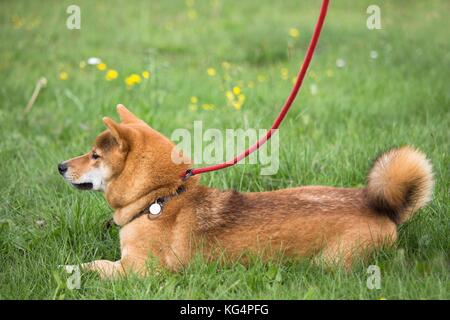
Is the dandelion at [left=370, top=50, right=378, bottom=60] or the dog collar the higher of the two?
the dandelion at [left=370, top=50, right=378, bottom=60]

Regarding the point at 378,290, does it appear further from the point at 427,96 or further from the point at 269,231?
the point at 427,96

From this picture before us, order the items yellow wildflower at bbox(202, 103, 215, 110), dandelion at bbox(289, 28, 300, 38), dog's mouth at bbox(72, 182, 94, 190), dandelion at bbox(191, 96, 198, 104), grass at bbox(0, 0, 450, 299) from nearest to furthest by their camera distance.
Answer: grass at bbox(0, 0, 450, 299) < dog's mouth at bbox(72, 182, 94, 190) < yellow wildflower at bbox(202, 103, 215, 110) < dandelion at bbox(191, 96, 198, 104) < dandelion at bbox(289, 28, 300, 38)

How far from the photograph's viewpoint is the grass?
11.8 feet

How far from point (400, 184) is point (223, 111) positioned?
122 inches

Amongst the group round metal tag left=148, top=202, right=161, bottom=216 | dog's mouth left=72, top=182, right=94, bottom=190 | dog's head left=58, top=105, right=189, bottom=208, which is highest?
dog's head left=58, top=105, right=189, bottom=208

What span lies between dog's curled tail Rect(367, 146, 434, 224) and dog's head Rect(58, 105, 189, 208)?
1171 mm

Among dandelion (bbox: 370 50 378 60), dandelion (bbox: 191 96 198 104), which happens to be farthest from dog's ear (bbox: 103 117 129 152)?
dandelion (bbox: 370 50 378 60)

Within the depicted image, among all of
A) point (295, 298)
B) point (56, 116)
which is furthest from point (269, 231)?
point (56, 116)

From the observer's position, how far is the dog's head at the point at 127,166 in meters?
3.88

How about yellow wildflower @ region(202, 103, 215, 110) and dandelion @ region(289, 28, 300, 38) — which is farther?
dandelion @ region(289, 28, 300, 38)

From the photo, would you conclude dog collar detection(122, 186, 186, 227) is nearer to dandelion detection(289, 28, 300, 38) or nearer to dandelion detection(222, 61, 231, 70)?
dandelion detection(222, 61, 231, 70)

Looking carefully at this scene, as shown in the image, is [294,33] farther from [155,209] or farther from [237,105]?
[155,209]

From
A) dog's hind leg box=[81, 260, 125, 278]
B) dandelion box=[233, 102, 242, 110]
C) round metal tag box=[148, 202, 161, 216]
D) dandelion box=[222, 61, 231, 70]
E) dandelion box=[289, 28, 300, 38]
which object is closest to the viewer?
dog's hind leg box=[81, 260, 125, 278]

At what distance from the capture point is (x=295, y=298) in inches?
133
